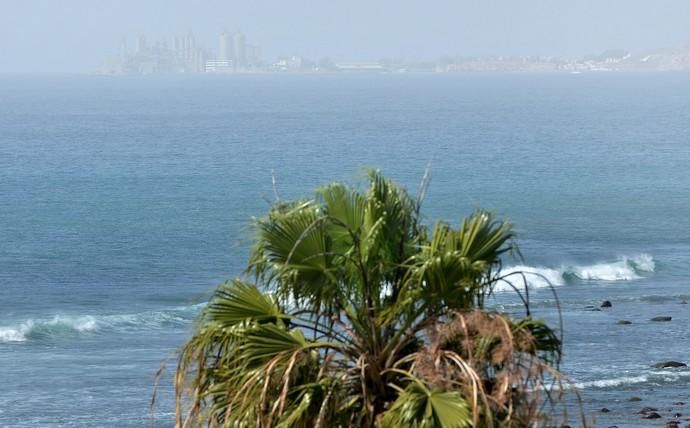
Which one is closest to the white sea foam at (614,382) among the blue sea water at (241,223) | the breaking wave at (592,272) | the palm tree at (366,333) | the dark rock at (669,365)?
the blue sea water at (241,223)

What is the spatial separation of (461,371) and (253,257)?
2330mm

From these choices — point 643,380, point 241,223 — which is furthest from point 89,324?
point 241,223

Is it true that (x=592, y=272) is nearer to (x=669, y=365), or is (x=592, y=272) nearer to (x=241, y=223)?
(x=669, y=365)

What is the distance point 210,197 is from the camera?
101 m

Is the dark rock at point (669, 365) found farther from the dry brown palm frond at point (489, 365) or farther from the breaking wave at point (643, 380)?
the dry brown palm frond at point (489, 365)

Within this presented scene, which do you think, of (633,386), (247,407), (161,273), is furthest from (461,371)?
(161,273)

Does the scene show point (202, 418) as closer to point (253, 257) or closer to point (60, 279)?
point (253, 257)

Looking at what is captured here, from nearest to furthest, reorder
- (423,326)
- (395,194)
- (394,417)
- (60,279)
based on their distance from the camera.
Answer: (394,417) → (423,326) → (395,194) → (60,279)

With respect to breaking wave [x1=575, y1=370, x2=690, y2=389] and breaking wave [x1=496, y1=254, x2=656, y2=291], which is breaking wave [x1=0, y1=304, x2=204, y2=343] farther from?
breaking wave [x1=575, y1=370, x2=690, y2=389]

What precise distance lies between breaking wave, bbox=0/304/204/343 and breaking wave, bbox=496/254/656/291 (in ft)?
51.6

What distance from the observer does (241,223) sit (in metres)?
88.8

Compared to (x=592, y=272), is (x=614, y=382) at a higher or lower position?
higher

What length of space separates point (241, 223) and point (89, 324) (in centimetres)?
3467

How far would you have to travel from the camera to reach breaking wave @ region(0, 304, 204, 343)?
53.3 m
